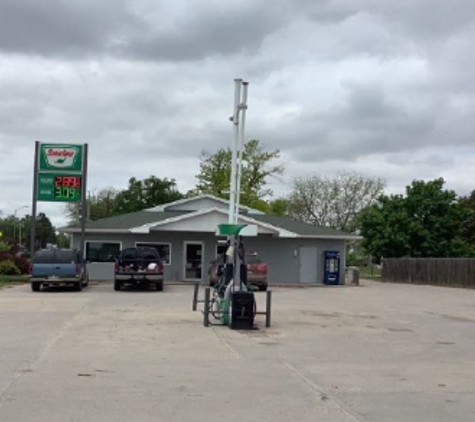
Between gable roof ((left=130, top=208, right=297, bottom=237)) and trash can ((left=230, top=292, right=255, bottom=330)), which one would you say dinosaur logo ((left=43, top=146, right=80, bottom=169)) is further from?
trash can ((left=230, top=292, right=255, bottom=330))

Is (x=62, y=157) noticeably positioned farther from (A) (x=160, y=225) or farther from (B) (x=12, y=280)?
(B) (x=12, y=280)

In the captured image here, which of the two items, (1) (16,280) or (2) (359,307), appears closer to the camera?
(2) (359,307)

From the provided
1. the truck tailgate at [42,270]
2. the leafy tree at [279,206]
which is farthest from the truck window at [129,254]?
the leafy tree at [279,206]

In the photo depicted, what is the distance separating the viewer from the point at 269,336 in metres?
14.7

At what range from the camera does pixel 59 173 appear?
33750mm

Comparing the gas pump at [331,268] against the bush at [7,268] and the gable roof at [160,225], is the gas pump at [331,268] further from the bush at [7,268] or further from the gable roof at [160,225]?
the bush at [7,268]

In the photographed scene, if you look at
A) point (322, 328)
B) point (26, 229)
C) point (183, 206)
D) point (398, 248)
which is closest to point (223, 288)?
point (322, 328)

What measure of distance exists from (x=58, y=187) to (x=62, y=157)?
145 centimetres

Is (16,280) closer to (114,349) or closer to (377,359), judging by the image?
(114,349)

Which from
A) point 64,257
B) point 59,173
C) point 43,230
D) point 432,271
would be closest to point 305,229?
point 432,271

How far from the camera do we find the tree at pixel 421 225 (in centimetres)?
4819

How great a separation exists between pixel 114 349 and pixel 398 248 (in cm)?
3855

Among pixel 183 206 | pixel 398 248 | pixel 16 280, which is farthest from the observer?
pixel 398 248

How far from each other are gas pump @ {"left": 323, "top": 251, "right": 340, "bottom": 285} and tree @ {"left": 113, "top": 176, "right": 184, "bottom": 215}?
39.2m
